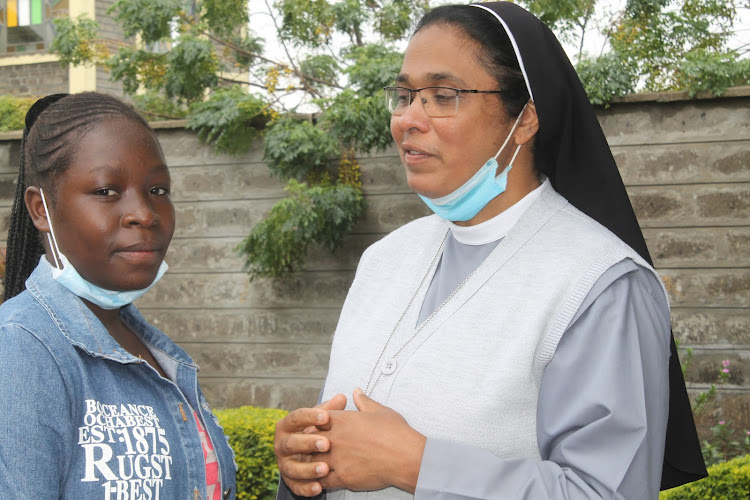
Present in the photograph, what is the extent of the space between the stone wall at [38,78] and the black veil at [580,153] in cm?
1578

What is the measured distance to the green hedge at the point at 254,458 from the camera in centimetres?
502

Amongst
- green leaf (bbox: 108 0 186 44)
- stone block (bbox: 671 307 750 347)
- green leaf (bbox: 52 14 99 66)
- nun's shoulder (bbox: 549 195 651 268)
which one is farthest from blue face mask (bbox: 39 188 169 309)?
green leaf (bbox: 52 14 99 66)

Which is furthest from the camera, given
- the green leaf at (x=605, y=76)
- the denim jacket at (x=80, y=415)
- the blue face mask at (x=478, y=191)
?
the green leaf at (x=605, y=76)

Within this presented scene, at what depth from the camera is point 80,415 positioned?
167cm

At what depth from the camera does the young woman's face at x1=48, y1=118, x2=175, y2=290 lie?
1.83 m

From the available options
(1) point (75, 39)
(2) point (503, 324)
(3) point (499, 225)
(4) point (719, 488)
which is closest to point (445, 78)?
(3) point (499, 225)

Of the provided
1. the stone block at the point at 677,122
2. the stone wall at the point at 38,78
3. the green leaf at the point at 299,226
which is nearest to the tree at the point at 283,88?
the green leaf at the point at 299,226

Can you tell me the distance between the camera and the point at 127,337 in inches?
85.4

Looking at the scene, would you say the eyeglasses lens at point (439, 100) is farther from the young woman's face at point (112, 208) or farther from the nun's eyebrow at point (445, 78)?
the young woman's face at point (112, 208)

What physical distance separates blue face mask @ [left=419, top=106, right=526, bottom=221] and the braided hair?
33.2 inches

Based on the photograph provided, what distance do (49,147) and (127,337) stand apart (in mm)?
583

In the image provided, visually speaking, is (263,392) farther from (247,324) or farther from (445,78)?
(445,78)

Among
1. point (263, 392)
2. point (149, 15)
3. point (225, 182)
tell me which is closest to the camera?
point (263, 392)

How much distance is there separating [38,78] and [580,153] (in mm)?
16209
